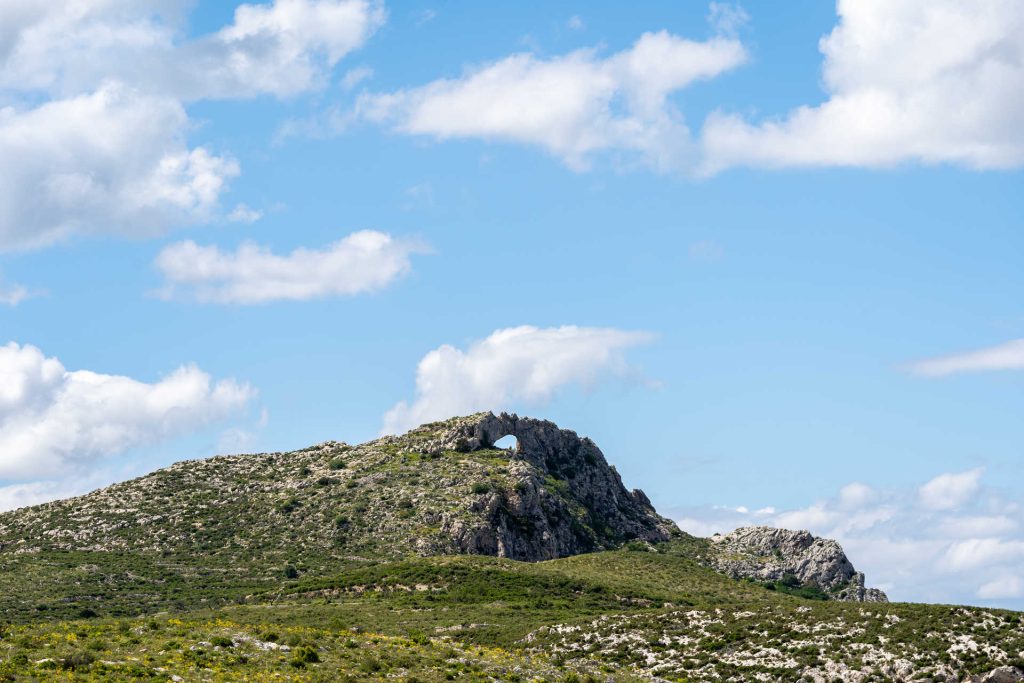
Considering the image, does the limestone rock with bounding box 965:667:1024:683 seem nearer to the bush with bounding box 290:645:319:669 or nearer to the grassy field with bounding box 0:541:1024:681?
the grassy field with bounding box 0:541:1024:681

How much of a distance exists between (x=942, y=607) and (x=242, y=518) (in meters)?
113

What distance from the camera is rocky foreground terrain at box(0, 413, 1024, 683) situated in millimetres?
69812

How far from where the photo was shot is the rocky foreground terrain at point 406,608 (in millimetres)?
69812

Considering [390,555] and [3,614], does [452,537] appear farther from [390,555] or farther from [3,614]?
[3,614]

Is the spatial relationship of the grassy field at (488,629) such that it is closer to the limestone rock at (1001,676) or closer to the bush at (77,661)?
the bush at (77,661)

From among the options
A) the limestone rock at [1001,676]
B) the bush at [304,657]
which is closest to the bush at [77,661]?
the bush at [304,657]

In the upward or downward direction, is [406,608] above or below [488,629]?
above

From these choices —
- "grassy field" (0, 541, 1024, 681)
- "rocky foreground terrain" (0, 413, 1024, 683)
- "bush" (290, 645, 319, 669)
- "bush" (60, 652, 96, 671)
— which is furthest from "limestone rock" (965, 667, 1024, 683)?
"bush" (60, 652, 96, 671)

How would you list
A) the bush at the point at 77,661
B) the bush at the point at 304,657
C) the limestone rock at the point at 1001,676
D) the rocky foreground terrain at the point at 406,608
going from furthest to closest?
the limestone rock at the point at 1001,676 → the rocky foreground terrain at the point at 406,608 → the bush at the point at 304,657 → the bush at the point at 77,661

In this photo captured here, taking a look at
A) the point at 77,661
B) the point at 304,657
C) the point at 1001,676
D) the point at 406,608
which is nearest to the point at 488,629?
the point at 406,608

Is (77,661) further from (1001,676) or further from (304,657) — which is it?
(1001,676)

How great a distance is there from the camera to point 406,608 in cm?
14612

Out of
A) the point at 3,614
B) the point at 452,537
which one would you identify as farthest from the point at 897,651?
the point at 3,614

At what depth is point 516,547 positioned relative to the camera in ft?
634
